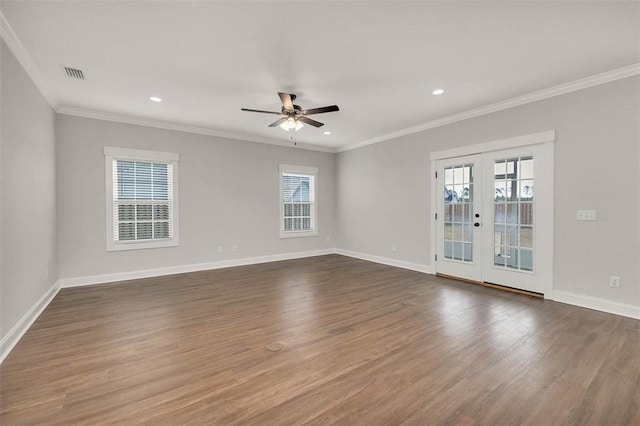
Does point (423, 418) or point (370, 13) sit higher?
point (370, 13)

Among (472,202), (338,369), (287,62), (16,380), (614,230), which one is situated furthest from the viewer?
(472,202)

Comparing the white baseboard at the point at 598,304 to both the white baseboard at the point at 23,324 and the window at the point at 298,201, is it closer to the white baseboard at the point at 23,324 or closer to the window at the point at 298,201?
the window at the point at 298,201

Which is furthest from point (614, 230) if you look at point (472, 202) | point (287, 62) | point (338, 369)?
point (287, 62)

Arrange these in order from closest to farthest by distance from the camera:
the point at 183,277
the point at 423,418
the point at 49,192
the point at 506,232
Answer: the point at 423,418
the point at 49,192
the point at 506,232
the point at 183,277

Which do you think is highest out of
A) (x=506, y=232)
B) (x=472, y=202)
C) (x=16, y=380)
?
(x=472, y=202)

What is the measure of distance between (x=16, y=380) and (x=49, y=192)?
2862 millimetres

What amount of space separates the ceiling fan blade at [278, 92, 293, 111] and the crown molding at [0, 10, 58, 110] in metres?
2.38

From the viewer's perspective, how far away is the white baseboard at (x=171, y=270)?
4559 mm

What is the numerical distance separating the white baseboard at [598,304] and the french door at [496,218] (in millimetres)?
229

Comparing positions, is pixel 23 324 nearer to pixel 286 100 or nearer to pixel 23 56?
pixel 23 56

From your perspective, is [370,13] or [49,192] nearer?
[370,13]

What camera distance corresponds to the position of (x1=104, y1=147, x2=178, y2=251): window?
15.8 feet

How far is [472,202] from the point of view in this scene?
15.4ft

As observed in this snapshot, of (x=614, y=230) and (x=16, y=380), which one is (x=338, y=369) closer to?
(x=16, y=380)
